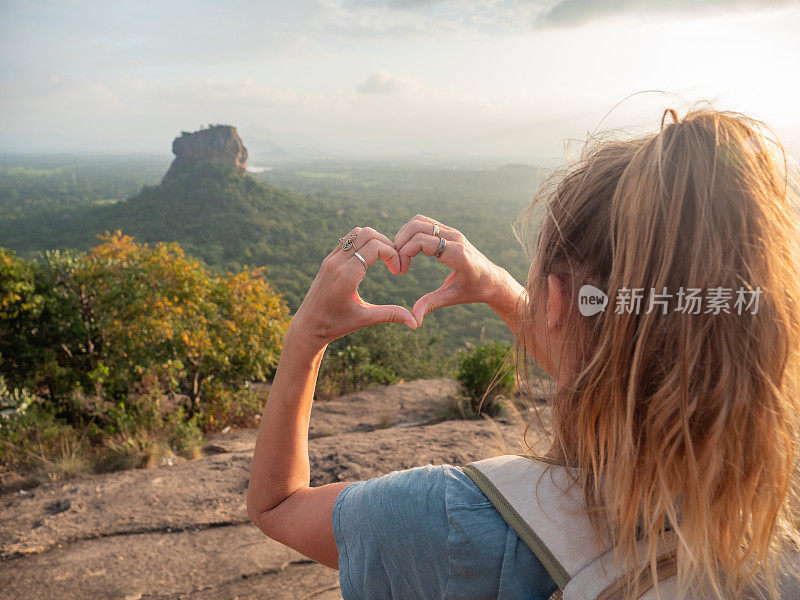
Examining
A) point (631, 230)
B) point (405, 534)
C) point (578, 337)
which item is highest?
point (631, 230)

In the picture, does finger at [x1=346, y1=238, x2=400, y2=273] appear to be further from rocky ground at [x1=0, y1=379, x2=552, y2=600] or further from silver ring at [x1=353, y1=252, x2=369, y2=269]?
rocky ground at [x1=0, y1=379, x2=552, y2=600]

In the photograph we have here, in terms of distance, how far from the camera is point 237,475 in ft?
11.4

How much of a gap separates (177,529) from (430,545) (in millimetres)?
2720

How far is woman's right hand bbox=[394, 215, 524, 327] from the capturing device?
973 millimetres

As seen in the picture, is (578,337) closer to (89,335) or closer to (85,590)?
(85,590)

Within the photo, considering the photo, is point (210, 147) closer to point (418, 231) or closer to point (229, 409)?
point (229, 409)

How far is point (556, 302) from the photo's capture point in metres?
0.77

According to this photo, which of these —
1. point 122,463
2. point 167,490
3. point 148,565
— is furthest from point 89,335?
point 148,565

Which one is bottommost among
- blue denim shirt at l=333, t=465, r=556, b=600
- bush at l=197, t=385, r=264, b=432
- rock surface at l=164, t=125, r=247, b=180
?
bush at l=197, t=385, r=264, b=432

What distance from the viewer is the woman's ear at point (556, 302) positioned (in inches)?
30.2

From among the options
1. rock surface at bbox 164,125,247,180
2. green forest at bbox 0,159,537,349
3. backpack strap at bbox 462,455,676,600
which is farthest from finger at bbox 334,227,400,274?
rock surface at bbox 164,125,247,180

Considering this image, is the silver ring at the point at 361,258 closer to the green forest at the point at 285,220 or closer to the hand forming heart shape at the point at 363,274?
the hand forming heart shape at the point at 363,274

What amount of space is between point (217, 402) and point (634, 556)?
734cm

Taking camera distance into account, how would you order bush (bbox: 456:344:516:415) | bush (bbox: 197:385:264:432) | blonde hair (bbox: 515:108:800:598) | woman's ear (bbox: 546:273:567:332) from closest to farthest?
blonde hair (bbox: 515:108:800:598), woman's ear (bbox: 546:273:567:332), bush (bbox: 456:344:516:415), bush (bbox: 197:385:264:432)
